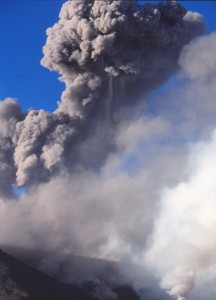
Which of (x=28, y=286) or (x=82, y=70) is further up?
(x=82, y=70)

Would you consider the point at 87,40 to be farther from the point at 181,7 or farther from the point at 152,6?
the point at 181,7

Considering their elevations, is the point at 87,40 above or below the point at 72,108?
above

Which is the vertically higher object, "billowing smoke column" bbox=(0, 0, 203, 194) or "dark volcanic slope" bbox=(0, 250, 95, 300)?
"billowing smoke column" bbox=(0, 0, 203, 194)

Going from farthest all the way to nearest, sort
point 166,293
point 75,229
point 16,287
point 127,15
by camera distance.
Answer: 1. point 75,229
2. point 127,15
3. point 166,293
4. point 16,287

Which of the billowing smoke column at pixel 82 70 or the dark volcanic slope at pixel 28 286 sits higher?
the billowing smoke column at pixel 82 70

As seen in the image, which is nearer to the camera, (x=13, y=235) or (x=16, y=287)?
(x=16, y=287)

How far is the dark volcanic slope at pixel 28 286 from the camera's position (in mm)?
36312

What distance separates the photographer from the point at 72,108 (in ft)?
172

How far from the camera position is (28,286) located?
37688 mm

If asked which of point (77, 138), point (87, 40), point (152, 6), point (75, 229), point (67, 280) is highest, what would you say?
point (152, 6)

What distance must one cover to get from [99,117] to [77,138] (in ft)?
11.1

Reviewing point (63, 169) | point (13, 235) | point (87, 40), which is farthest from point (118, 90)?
point (13, 235)

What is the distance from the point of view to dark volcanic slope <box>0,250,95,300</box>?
36312 millimetres

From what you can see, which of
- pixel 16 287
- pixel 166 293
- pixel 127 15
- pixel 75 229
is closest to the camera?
pixel 16 287
